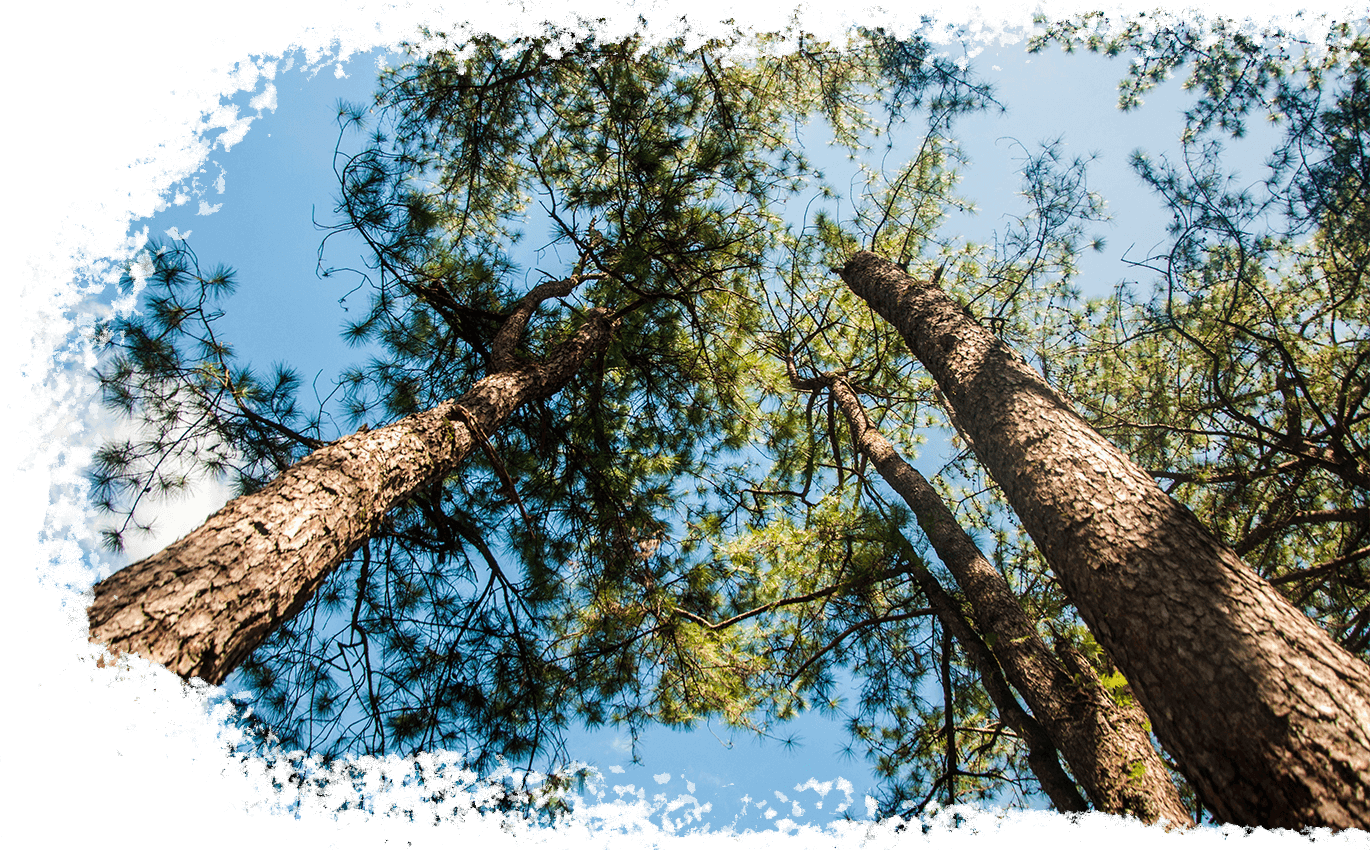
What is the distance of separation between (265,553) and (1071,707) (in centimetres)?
288

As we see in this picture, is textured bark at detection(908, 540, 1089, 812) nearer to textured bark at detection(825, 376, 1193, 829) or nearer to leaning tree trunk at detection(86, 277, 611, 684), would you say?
textured bark at detection(825, 376, 1193, 829)

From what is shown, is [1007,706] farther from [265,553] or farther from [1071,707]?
[265,553]

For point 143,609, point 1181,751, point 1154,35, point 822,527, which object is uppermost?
point 1154,35

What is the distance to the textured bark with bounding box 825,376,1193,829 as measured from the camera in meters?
1.90

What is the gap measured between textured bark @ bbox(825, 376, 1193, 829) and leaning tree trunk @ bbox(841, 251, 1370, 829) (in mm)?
478

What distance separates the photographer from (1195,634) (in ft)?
4.62

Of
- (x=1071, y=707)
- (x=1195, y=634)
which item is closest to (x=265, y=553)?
(x=1195, y=634)

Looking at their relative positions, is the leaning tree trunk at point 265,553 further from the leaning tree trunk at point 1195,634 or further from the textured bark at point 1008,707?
the textured bark at point 1008,707

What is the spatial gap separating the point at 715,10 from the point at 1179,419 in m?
3.53

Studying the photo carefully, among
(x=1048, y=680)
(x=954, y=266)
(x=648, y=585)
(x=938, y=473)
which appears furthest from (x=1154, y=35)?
(x=648, y=585)

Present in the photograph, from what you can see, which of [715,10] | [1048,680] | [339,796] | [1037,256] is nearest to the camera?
[339,796]

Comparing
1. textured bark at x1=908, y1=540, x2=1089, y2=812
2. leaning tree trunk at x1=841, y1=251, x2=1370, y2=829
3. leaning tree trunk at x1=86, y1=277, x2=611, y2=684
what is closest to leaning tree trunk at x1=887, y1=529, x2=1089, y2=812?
textured bark at x1=908, y1=540, x2=1089, y2=812

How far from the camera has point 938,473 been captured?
4641 mm

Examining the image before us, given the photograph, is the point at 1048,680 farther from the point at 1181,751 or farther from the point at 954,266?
the point at 954,266
